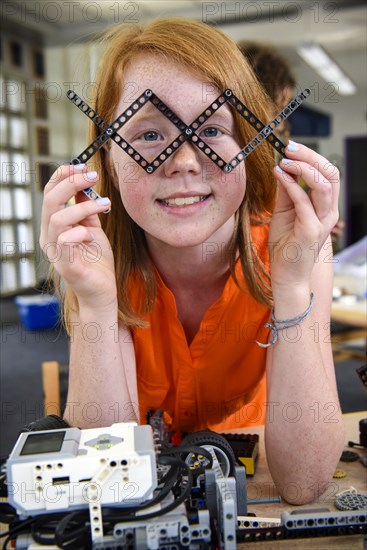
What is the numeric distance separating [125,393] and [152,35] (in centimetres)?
79

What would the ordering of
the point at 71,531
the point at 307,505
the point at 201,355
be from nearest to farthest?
the point at 71,531
the point at 307,505
the point at 201,355

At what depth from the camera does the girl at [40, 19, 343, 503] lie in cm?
106

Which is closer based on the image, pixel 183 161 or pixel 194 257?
pixel 183 161

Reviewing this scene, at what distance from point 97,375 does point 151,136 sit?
522 millimetres

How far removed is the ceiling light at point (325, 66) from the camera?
5.74 metres

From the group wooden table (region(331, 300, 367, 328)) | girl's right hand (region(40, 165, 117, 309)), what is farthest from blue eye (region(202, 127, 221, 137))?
wooden table (region(331, 300, 367, 328))

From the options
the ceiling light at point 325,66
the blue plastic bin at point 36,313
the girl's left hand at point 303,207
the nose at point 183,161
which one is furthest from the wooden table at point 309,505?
the ceiling light at point 325,66

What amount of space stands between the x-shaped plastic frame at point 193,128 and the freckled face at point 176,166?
0.03 metres

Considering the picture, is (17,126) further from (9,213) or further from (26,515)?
(26,515)

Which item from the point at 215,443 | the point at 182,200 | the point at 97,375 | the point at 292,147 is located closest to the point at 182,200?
the point at 182,200

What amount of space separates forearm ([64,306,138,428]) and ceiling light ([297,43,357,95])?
531 cm

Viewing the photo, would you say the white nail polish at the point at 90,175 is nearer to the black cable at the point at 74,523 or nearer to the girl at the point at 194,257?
the girl at the point at 194,257

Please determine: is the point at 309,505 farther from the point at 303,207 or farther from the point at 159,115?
the point at 159,115

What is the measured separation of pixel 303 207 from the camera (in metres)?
1.04
